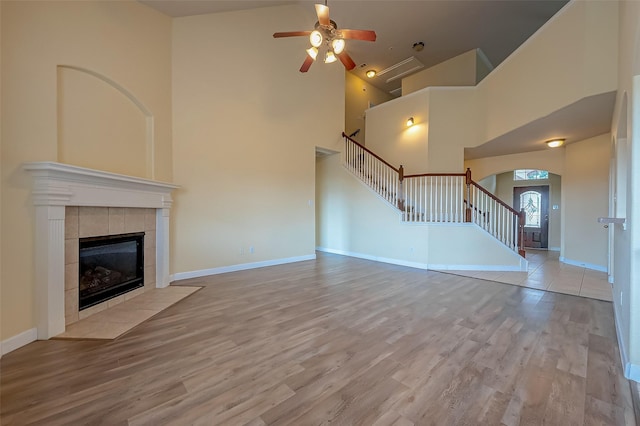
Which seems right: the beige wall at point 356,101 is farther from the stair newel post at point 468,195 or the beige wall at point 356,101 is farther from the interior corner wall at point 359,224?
the stair newel post at point 468,195

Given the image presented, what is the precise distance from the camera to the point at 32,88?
242 centimetres

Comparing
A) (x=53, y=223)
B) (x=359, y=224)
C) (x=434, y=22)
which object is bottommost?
(x=359, y=224)

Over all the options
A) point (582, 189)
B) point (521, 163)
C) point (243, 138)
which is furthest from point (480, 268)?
point (243, 138)

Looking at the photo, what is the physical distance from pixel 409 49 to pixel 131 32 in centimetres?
668

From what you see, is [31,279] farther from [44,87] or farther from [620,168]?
[620,168]

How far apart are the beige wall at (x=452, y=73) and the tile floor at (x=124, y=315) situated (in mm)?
8513

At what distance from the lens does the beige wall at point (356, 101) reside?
8.82 meters

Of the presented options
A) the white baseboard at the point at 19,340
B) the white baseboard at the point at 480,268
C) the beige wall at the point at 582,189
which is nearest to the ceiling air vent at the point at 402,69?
the beige wall at the point at 582,189

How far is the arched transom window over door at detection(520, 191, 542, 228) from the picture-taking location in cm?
851

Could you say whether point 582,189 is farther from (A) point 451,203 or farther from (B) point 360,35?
(B) point 360,35

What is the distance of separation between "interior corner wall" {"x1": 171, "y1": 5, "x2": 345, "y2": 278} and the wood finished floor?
1.79 meters

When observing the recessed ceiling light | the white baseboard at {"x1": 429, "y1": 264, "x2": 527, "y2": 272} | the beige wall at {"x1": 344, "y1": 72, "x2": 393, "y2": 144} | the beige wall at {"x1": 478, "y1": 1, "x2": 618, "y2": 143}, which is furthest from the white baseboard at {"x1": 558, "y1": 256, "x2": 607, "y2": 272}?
the recessed ceiling light

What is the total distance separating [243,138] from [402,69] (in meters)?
6.30

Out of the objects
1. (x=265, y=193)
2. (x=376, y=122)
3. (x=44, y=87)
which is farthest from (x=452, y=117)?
(x=44, y=87)
